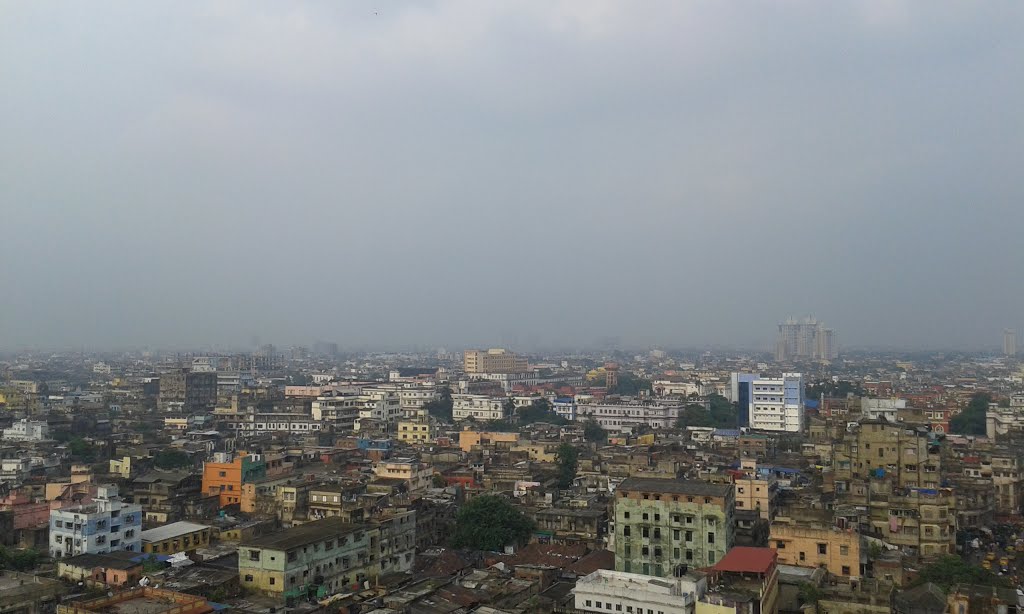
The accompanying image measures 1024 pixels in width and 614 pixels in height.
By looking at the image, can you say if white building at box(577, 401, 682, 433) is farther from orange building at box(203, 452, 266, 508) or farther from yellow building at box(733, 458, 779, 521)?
orange building at box(203, 452, 266, 508)

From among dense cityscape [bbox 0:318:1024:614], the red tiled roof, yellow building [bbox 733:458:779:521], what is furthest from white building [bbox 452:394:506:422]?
the red tiled roof

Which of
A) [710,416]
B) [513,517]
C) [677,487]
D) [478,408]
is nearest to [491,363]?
[478,408]

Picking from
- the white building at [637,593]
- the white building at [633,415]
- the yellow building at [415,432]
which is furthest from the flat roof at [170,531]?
the white building at [633,415]

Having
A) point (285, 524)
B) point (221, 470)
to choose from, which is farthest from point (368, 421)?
point (285, 524)

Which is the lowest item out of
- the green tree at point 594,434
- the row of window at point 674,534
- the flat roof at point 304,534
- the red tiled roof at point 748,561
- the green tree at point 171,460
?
the green tree at point 594,434

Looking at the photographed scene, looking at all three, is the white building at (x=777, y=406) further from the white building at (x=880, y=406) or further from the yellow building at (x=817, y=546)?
the yellow building at (x=817, y=546)

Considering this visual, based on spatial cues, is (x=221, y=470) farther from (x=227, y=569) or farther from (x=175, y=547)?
(x=227, y=569)
